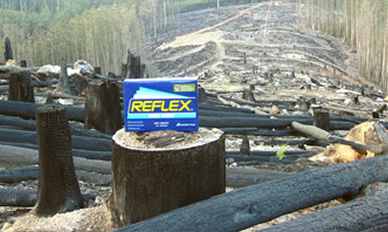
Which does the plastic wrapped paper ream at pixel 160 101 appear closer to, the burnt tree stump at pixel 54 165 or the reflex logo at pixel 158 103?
the reflex logo at pixel 158 103

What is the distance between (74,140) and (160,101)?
12.9 feet

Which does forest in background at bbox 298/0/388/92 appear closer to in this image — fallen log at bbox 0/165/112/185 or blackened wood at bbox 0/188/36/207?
fallen log at bbox 0/165/112/185

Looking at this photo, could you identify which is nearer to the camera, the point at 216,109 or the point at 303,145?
the point at 303,145

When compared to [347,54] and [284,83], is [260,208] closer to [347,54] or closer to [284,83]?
[284,83]

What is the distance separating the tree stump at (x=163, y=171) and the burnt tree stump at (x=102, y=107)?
482cm

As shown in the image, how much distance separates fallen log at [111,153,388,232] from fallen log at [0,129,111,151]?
13.0 ft

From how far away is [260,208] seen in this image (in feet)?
9.16

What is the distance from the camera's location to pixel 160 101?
278cm

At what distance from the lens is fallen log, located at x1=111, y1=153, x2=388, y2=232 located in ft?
8.39

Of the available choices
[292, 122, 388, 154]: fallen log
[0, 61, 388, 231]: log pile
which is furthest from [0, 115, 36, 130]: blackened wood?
[292, 122, 388, 154]: fallen log

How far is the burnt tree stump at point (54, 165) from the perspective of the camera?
3.61m

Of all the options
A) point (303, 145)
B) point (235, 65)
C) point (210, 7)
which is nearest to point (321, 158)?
point (303, 145)

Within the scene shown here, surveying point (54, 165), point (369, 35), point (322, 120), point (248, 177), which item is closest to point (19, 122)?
point (54, 165)

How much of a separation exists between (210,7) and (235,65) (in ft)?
171
